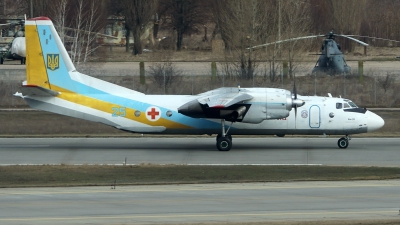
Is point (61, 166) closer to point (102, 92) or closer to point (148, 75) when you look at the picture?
point (102, 92)

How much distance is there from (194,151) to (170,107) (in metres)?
2.23

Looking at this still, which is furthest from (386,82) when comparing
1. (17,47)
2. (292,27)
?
(17,47)

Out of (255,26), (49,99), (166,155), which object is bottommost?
(166,155)

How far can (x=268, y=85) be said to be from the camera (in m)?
48.0

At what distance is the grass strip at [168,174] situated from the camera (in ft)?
71.0

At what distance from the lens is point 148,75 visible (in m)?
51.7

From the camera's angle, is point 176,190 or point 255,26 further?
point 255,26

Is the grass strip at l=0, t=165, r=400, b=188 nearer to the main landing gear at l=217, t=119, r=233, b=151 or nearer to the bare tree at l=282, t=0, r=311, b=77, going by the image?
the main landing gear at l=217, t=119, r=233, b=151

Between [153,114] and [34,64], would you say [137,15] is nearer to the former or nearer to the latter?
[34,64]

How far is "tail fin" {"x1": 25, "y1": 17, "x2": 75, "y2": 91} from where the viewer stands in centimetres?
3016

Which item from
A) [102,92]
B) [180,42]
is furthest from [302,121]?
[180,42]

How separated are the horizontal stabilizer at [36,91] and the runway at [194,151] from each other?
8.25 ft

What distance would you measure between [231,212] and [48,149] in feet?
52.2

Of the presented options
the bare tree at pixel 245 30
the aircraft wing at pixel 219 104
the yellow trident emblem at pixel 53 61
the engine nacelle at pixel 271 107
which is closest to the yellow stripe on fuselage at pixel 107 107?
the aircraft wing at pixel 219 104
